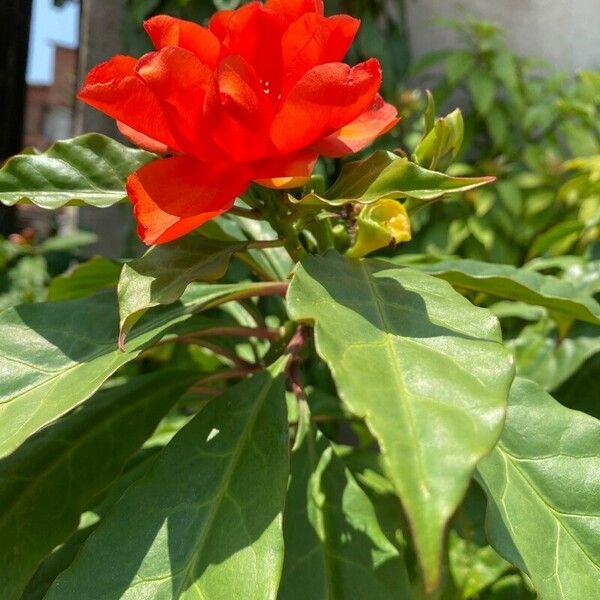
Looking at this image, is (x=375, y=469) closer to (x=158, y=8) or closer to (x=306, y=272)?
(x=306, y=272)

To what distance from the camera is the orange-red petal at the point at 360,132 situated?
2.15ft

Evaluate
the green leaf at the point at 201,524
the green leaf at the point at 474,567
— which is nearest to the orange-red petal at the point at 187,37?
the green leaf at the point at 201,524

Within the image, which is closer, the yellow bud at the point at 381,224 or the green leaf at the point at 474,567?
the yellow bud at the point at 381,224

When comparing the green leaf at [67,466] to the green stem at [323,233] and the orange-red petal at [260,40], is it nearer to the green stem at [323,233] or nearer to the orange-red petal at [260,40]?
the green stem at [323,233]

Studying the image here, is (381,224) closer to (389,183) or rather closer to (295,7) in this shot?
(389,183)

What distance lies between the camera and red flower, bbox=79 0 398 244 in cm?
59

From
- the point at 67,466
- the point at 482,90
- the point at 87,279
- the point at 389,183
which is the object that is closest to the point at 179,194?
the point at 389,183

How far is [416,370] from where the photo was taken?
0.51 meters

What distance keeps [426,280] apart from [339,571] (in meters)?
0.30

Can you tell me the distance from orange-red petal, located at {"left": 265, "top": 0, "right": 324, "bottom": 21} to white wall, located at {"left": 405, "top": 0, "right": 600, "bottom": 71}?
8.11 feet

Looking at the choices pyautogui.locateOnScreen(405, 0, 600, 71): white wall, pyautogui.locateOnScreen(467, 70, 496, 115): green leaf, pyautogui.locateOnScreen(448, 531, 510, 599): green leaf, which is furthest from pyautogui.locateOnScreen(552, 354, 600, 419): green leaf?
pyautogui.locateOnScreen(405, 0, 600, 71): white wall

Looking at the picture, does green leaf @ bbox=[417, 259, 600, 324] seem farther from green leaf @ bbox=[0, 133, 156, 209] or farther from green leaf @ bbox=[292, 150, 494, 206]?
green leaf @ bbox=[0, 133, 156, 209]

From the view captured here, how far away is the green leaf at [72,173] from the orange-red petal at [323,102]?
0.22 m

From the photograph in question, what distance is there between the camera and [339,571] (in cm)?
73
